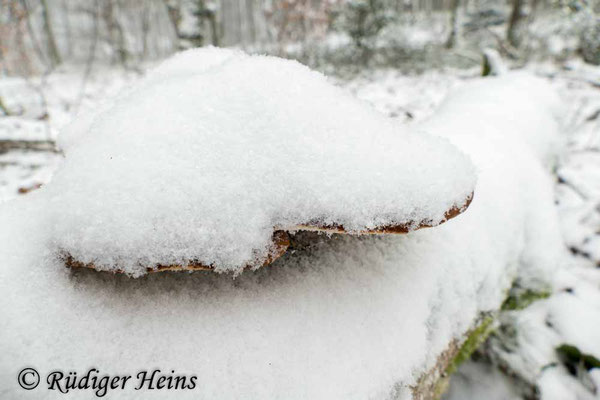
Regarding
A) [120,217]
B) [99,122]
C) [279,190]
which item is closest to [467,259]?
[279,190]

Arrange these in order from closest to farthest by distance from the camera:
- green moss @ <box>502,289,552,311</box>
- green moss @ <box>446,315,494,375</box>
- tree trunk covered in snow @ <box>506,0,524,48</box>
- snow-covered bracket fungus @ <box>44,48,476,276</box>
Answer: snow-covered bracket fungus @ <box>44,48,476,276</box>, green moss @ <box>446,315,494,375</box>, green moss @ <box>502,289,552,311</box>, tree trunk covered in snow @ <box>506,0,524,48</box>

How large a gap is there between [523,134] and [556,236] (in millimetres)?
494

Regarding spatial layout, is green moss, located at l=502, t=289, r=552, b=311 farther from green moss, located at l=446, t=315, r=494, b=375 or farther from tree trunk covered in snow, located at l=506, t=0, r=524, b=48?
tree trunk covered in snow, located at l=506, t=0, r=524, b=48

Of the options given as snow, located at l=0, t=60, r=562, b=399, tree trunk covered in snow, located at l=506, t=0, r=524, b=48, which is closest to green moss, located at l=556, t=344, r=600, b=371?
snow, located at l=0, t=60, r=562, b=399

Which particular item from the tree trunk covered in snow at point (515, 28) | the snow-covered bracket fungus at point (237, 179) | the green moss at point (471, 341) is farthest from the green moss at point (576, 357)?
the tree trunk covered in snow at point (515, 28)

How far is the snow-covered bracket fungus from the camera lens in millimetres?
566

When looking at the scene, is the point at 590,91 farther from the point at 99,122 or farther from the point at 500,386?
the point at 99,122

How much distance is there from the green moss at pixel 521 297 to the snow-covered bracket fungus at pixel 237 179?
980mm

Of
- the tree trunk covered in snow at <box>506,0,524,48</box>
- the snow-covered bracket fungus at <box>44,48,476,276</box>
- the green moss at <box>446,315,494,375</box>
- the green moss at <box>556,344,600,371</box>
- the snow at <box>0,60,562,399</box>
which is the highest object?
the tree trunk covered in snow at <box>506,0,524,48</box>

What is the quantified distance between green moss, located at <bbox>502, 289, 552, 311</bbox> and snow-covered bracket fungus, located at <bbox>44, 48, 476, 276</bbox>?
3.22ft

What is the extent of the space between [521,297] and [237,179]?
138 centimetres

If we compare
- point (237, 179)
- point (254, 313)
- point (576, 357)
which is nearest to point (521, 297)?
point (576, 357)

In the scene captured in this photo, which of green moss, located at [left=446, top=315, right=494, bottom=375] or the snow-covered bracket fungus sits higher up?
the snow-covered bracket fungus

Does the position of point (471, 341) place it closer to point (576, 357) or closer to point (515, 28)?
point (576, 357)
